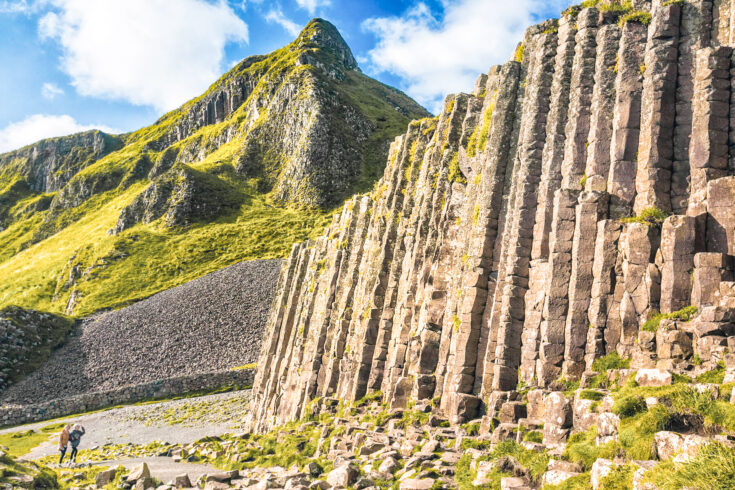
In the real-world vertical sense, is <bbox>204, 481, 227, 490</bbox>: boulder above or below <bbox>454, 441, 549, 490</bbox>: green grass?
below

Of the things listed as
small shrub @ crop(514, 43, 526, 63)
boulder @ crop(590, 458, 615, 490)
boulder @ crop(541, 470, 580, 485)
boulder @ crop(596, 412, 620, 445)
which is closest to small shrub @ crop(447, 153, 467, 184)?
small shrub @ crop(514, 43, 526, 63)

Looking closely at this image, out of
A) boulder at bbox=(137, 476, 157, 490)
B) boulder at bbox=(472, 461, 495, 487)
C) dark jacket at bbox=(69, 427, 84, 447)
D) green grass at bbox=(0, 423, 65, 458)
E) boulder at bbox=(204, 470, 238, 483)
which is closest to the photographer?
boulder at bbox=(472, 461, 495, 487)

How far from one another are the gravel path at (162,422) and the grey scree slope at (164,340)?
28.4 ft

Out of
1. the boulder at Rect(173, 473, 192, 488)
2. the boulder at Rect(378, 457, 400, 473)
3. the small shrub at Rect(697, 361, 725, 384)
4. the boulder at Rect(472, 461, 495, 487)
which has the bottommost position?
the boulder at Rect(173, 473, 192, 488)

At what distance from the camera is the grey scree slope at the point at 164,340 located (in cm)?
7006

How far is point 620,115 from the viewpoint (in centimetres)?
1914

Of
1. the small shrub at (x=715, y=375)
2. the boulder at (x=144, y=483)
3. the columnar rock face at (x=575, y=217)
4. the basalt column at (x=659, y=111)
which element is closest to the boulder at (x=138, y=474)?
the boulder at (x=144, y=483)

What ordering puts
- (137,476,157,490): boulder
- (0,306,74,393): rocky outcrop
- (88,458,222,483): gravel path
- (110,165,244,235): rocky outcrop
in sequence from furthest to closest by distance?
1. (110,165,244,235): rocky outcrop
2. (0,306,74,393): rocky outcrop
3. (88,458,222,483): gravel path
4. (137,476,157,490): boulder

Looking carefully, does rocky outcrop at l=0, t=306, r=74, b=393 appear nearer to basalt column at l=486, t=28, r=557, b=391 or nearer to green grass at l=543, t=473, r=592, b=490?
basalt column at l=486, t=28, r=557, b=391

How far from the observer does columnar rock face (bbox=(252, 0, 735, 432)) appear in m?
16.2

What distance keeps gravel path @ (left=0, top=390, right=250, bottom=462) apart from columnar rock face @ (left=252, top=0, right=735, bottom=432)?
23311 millimetres

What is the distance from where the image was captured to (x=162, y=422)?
51.2 meters

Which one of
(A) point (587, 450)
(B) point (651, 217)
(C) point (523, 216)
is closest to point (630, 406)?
(A) point (587, 450)

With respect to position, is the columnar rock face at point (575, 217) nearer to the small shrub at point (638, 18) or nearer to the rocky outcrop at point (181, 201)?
the small shrub at point (638, 18)
